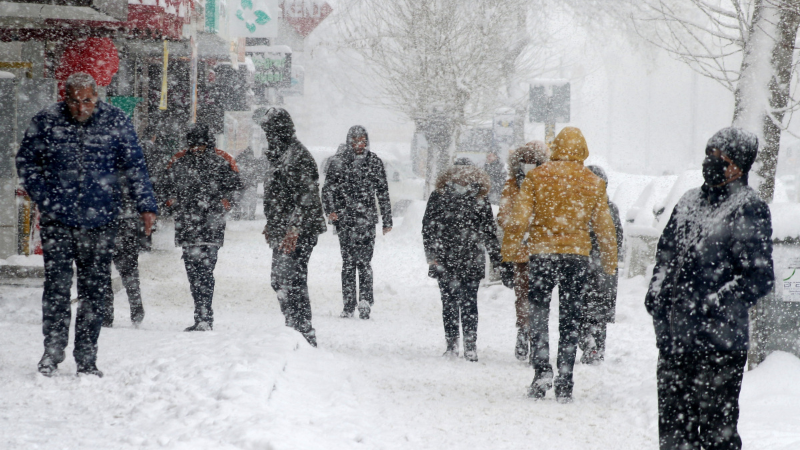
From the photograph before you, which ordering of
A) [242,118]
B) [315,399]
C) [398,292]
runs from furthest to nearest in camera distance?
1. [242,118]
2. [398,292]
3. [315,399]

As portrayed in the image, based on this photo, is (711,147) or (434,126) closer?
(711,147)

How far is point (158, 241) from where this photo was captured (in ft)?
Result: 50.9

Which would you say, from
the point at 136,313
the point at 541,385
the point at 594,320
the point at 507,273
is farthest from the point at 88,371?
the point at 594,320

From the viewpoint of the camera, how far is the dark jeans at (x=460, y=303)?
7043 millimetres

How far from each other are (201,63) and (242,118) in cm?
1727

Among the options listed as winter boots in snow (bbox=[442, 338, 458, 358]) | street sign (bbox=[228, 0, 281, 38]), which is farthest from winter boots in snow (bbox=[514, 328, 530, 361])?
street sign (bbox=[228, 0, 281, 38])

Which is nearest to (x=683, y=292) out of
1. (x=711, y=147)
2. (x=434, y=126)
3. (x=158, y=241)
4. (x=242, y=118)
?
(x=711, y=147)

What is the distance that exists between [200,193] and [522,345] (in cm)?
295

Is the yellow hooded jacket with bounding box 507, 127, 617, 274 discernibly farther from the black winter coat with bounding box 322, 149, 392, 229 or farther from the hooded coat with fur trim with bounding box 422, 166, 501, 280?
the black winter coat with bounding box 322, 149, 392, 229

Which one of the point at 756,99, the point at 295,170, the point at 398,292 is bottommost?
the point at 398,292

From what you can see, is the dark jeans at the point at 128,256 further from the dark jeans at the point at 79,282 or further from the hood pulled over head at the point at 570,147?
the hood pulled over head at the point at 570,147

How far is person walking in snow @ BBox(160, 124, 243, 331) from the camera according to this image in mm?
7293

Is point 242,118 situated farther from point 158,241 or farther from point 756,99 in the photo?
point 756,99

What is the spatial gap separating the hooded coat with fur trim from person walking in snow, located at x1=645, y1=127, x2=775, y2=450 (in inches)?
122
